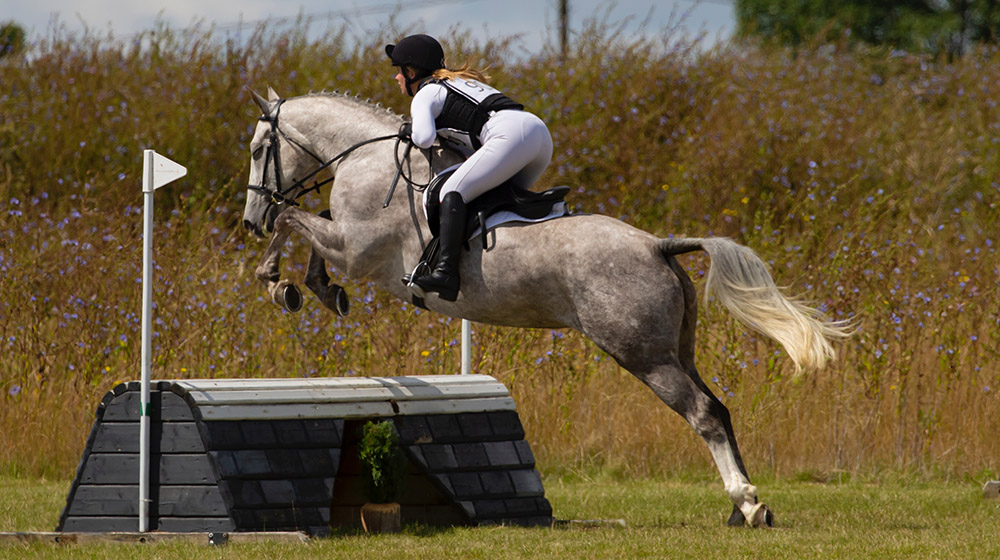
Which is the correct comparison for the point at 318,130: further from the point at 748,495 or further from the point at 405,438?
the point at 748,495

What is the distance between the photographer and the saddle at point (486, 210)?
5.00m

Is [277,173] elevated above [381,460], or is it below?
above

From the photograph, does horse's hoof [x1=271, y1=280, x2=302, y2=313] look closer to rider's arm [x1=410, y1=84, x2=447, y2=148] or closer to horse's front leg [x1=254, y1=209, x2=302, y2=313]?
horse's front leg [x1=254, y1=209, x2=302, y2=313]

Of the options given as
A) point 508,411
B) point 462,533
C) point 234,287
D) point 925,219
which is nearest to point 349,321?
point 234,287

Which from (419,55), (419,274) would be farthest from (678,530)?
(419,55)

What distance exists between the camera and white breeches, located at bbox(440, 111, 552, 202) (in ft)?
16.2

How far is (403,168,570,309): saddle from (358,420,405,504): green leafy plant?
0.59 meters

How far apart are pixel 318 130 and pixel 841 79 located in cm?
974

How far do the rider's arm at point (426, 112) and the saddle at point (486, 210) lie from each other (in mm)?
190

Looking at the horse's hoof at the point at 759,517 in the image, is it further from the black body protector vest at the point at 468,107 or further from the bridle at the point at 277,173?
the bridle at the point at 277,173

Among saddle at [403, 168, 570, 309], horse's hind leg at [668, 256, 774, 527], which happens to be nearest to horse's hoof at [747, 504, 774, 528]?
horse's hind leg at [668, 256, 774, 527]

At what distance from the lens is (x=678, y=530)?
212 inches

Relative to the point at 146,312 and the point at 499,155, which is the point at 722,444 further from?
the point at 146,312

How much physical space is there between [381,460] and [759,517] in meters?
1.68
